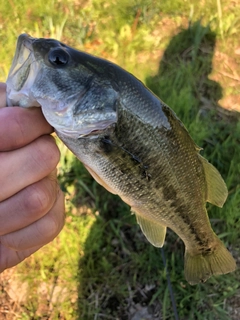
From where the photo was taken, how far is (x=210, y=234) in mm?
1712

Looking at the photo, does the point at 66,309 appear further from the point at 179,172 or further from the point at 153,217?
the point at 179,172

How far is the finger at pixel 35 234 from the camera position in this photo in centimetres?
124

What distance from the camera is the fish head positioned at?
1.17 metres

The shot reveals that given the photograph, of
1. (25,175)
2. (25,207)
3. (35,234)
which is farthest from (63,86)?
(35,234)

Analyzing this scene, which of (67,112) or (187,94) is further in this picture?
(187,94)

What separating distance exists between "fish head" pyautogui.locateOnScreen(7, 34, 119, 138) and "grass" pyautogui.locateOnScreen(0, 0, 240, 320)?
1.25 metres

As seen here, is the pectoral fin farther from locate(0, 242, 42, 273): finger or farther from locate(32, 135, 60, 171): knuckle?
locate(32, 135, 60, 171): knuckle

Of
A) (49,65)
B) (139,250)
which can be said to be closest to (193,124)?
(139,250)

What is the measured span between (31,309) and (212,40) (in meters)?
2.67

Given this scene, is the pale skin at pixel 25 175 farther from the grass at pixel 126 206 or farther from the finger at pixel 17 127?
the grass at pixel 126 206

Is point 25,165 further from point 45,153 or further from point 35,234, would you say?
point 35,234

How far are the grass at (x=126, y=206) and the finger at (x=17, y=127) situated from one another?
1304mm

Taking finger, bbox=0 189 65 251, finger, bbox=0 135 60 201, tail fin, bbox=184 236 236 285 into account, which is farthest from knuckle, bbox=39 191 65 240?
tail fin, bbox=184 236 236 285

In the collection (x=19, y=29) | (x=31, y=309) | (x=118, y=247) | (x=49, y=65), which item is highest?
(x=49, y=65)
